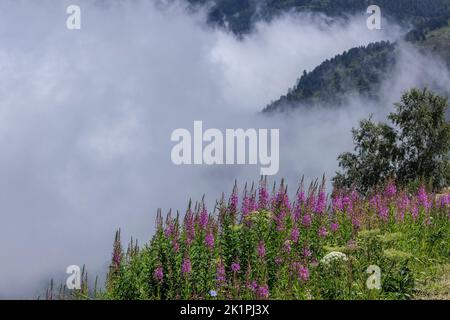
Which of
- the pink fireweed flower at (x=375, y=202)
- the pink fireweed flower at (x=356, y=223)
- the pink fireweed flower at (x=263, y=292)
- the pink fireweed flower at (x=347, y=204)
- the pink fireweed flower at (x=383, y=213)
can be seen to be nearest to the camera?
the pink fireweed flower at (x=263, y=292)

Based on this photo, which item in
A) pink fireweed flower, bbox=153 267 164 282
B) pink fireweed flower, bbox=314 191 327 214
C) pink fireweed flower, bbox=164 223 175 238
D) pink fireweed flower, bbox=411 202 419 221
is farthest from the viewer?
pink fireweed flower, bbox=411 202 419 221

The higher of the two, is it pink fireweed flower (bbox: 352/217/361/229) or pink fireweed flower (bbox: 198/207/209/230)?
pink fireweed flower (bbox: 352/217/361/229)

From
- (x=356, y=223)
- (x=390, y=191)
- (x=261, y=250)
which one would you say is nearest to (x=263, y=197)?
(x=261, y=250)

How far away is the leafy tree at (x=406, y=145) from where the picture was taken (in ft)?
228

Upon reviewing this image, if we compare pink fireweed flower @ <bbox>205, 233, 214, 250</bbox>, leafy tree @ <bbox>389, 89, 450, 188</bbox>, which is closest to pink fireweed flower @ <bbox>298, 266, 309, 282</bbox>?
pink fireweed flower @ <bbox>205, 233, 214, 250</bbox>

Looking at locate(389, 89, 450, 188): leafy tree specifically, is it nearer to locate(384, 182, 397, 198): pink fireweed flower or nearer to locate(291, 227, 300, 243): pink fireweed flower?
locate(384, 182, 397, 198): pink fireweed flower

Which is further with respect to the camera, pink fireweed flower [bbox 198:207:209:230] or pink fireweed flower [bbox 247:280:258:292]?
pink fireweed flower [bbox 198:207:209:230]

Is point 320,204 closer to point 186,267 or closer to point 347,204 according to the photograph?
point 347,204

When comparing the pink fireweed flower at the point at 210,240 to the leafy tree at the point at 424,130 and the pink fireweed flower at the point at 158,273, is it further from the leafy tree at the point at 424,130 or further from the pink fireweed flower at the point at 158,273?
the leafy tree at the point at 424,130

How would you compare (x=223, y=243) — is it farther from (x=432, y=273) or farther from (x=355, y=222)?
(x=432, y=273)

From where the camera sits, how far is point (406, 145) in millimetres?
71688

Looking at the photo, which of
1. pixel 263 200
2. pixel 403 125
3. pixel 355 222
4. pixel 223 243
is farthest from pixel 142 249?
pixel 403 125

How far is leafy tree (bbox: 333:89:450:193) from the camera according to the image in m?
69.4

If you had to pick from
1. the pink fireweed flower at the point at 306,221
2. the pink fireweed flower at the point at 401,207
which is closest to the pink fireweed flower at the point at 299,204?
the pink fireweed flower at the point at 306,221
